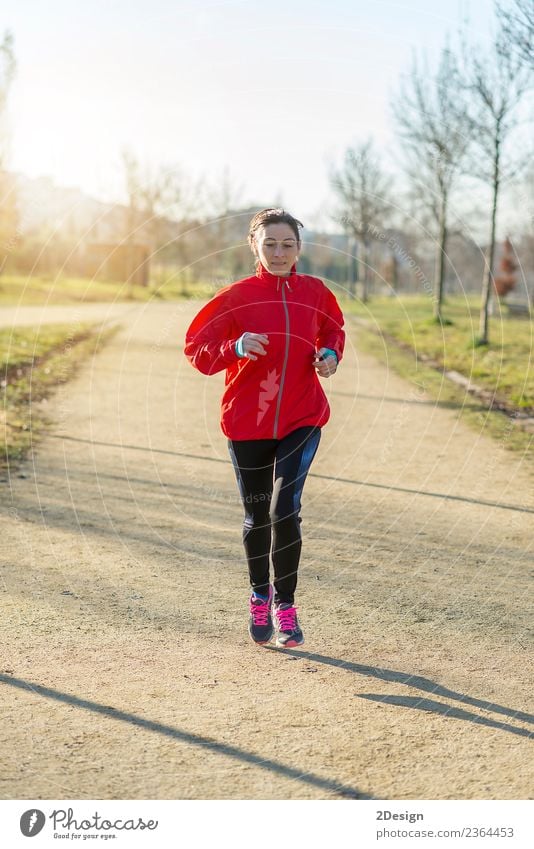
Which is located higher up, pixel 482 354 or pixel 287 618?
pixel 287 618

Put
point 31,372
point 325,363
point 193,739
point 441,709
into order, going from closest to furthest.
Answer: point 193,739 → point 441,709 → point 325,363 → point 31,372

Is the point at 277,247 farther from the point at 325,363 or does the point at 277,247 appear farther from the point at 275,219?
the point at 325,363

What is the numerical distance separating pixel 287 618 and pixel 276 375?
1161 millimetres

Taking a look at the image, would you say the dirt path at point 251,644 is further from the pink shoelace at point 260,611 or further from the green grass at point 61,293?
the green grass at point 61,293

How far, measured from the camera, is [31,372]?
15.3m

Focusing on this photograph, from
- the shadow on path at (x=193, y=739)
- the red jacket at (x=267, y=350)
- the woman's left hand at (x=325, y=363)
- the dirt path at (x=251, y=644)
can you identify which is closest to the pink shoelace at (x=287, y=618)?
the dirt path at (x=251, y=644)

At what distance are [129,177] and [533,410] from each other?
80.8ft

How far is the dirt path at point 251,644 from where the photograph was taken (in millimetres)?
3568

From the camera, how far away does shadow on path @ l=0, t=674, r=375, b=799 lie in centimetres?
341

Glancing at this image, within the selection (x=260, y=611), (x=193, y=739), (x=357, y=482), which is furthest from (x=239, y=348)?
(x=357, y=482)

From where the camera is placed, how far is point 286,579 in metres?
4.89
